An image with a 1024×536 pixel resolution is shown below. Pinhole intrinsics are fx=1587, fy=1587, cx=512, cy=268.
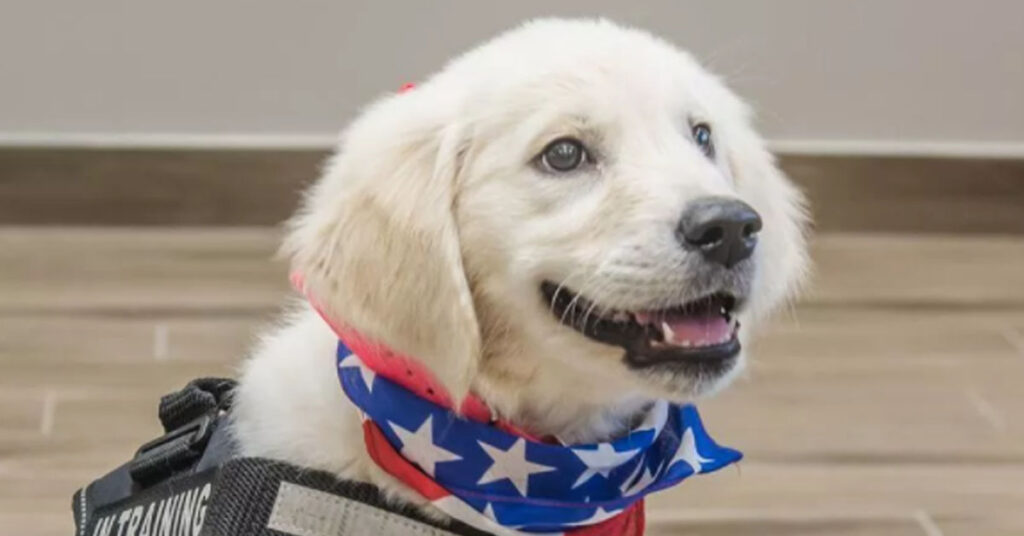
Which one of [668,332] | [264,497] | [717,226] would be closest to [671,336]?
[668,332]

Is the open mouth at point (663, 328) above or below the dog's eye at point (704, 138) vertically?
below

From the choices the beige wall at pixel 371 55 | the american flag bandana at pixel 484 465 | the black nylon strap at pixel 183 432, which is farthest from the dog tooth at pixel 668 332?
the beige wall at pixel 371 55

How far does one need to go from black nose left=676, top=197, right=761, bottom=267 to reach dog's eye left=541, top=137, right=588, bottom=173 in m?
0.11

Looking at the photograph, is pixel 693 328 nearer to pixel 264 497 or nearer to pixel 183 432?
pixel 264 497

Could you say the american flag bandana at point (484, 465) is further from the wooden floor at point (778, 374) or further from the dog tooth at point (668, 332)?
the wooden floor at point (778, 374)

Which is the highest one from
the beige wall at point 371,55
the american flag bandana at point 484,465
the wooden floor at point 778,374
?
the american flag bandana at point 484,465

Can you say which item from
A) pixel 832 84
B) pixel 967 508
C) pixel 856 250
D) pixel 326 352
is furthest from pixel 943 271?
pixel 326 352

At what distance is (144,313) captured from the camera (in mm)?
2445

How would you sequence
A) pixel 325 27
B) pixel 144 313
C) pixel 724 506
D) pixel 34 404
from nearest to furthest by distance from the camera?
1. pixel 724 506
2. pixel 34 404
3. pixel 144 313
4. pixel 325 27

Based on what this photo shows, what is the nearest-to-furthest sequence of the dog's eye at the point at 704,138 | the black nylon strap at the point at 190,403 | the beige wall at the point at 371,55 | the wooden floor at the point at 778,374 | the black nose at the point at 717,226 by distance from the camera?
1. the black nose at the point at 717,226
2. the dog's eye at the point at 704,138
3. the black nylon strap at the point at 190,403
4. the wooden floor at the point at 778,374
5. the beige wall at the point at 371,55

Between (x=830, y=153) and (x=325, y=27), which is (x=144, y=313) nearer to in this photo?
(x=325, y=27)

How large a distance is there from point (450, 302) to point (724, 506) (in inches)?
34.6

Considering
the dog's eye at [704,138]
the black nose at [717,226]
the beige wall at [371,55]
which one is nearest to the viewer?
the black nose at [717,226]

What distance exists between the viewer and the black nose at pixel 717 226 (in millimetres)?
1126
